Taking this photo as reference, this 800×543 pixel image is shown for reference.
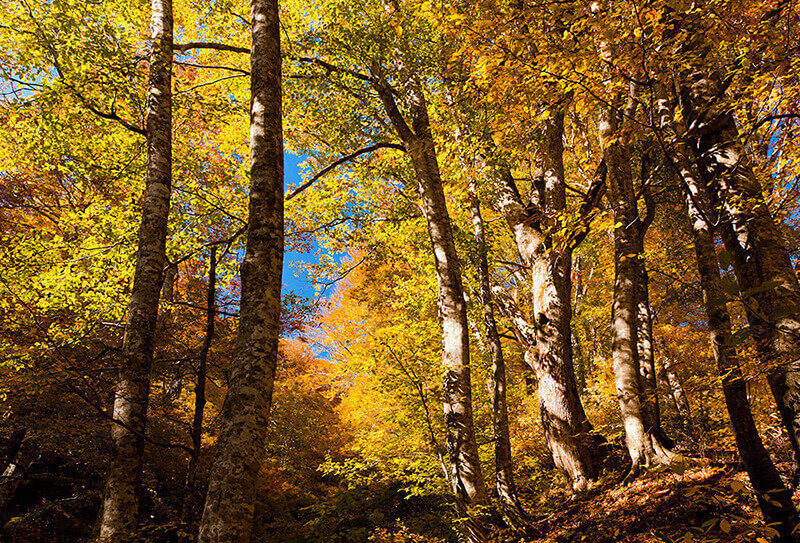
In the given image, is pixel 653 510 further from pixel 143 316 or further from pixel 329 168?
pixel 143 316

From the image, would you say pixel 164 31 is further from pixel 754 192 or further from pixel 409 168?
pixel 754 192

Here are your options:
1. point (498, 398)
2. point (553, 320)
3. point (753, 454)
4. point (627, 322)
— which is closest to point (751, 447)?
point (753, 454)

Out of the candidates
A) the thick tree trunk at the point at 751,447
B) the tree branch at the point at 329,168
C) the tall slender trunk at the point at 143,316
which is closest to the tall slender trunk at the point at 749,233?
the thick tree trunk at the point at 751,447

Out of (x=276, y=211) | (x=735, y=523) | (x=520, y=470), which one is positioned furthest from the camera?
(x=520, y=470)

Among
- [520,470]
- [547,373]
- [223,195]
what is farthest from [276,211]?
[520,470]

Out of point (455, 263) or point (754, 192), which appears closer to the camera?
point (754, 192)

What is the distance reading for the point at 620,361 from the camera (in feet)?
18.8

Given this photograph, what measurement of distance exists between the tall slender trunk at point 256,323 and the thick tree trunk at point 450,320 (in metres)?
2.47

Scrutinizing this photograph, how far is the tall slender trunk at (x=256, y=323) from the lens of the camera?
2.21 m

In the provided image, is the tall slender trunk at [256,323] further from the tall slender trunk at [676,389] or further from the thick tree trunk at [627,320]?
the tall slender trunk at [676,389]

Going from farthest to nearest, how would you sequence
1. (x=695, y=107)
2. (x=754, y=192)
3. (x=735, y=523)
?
(x=735, y=523) → (x=695, y=107) → (x=754, y=192)

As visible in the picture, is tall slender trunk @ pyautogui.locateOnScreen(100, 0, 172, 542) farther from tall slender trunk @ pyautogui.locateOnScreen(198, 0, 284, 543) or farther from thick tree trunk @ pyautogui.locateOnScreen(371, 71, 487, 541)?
thick tree trunk @ pyautogui.locateOnScreen(371, 71, 487, 541)

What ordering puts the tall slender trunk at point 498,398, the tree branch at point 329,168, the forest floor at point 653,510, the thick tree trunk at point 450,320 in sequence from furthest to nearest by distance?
the tall slender trunk at point 498,398, the tree branch at point 329,168, the thick tree trunk at point 450,320, the forest floor at point 653,510

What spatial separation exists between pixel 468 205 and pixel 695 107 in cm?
532
